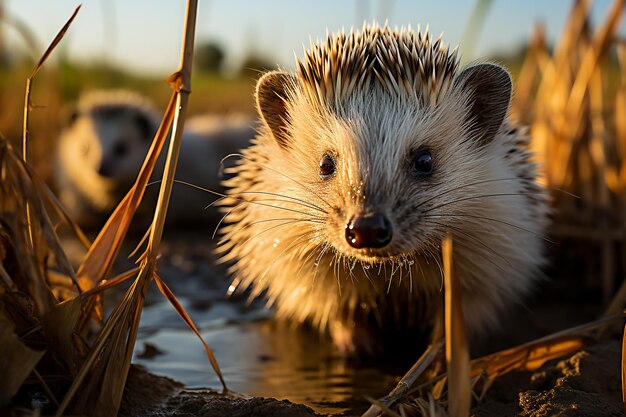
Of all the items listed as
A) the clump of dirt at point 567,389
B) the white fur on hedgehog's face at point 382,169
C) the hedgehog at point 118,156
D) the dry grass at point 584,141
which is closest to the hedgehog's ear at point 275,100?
the white fur on hedgehog's face at point 382,169

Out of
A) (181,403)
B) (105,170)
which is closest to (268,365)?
(181,403)

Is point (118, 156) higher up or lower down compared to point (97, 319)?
higher up

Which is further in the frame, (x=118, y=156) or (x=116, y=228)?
(x=118, y=156)

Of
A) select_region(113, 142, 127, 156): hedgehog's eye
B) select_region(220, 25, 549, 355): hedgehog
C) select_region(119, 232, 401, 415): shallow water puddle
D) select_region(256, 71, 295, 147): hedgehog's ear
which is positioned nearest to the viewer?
select_region(220, 25, 549, 355): hedgehog

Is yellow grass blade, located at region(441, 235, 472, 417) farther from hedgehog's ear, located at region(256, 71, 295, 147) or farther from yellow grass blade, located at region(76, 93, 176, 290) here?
hedgehog's ear, located at region(256, 71, 295, 147)

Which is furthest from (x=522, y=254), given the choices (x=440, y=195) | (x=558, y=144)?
(x=558, y=144)

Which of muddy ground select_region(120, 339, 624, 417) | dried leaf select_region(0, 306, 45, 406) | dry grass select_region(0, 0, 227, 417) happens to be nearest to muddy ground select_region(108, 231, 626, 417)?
muddy ground select_region(120, 339, 624, 417)

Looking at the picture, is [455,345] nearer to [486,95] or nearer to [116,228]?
[116,228]
